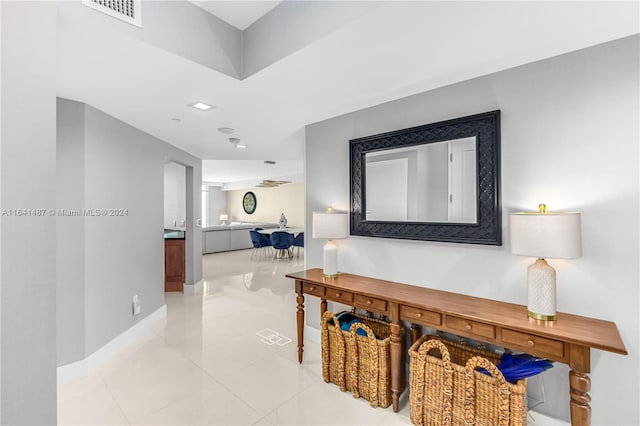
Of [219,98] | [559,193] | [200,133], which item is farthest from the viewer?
[200,133]

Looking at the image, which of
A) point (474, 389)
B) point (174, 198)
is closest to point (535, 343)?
point (474, 389)

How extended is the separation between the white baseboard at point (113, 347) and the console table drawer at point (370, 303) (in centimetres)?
229

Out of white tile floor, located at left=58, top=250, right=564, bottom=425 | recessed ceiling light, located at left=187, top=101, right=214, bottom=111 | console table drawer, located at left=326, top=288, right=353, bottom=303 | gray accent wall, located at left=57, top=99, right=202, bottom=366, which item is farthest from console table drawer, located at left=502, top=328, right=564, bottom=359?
gray accent wall, located at left=57, top=99, right=202, bottom=366

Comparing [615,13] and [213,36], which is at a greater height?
[213,36]

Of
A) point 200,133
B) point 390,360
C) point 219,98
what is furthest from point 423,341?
point 200,133

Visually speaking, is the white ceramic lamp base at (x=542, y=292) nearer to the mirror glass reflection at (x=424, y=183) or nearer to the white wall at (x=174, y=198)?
the mirror glass reflection at (x=424, y=183)

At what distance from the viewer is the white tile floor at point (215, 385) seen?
193 cm

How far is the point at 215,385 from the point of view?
227 centimetres

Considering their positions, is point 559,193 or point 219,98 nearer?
point 559,193

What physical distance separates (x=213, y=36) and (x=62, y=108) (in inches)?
59.2

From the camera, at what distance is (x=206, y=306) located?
405 centimetres

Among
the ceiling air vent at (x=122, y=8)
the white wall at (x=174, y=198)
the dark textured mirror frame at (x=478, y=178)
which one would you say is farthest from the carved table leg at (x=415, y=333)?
the white wall at (x=174, y=198)

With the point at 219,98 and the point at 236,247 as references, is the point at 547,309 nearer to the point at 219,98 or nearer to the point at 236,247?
the point at 219,98

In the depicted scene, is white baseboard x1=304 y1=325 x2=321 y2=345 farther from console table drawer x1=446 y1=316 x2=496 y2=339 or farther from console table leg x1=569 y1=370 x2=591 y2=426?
console table leg x1=569 y1=370 x2=591 y2=426
